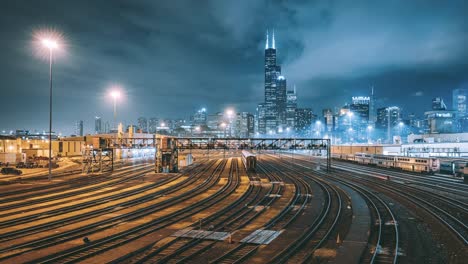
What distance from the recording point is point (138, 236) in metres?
17.3

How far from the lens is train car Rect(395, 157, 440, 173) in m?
53.5

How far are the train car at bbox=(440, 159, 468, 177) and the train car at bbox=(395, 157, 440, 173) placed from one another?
2.01 m

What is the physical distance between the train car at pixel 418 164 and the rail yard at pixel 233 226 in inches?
848

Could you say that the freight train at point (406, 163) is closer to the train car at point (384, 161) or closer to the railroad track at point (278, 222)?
the train car at point (384, 161)

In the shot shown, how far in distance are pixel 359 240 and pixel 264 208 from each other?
375 inches

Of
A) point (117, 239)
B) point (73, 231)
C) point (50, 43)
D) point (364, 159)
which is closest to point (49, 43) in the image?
point (50, 43)

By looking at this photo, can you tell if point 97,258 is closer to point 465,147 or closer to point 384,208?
point 384,208

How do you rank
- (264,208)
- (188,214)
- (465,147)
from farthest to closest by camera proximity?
(465,147)
(264,208)
(188,214)

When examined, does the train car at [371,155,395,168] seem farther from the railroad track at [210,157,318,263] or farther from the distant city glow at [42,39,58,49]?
the distant city glow at [42,39,58,49]

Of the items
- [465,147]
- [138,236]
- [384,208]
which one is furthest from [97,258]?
[465,147]

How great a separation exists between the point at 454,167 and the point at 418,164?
18.3 ft

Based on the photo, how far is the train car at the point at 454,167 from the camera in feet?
165

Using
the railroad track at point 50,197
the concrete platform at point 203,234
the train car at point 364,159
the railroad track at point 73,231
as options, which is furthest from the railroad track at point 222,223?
the train car at point 364,159

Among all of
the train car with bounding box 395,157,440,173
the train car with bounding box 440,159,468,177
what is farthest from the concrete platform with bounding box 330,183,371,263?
Result: the train car with bounding box 395,157,440,173
